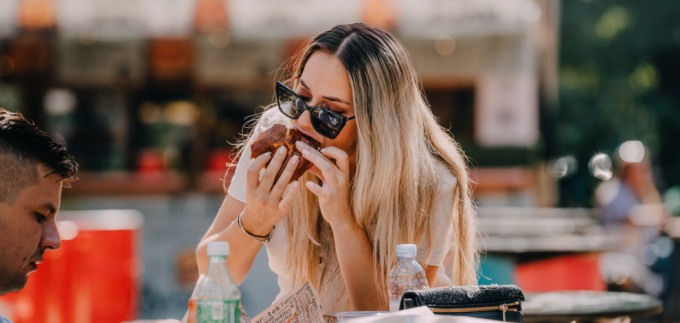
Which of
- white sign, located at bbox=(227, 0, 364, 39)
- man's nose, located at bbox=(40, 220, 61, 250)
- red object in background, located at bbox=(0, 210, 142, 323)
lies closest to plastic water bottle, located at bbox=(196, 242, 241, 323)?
man's nose, located at bbox=(40, 220, 61, 250)

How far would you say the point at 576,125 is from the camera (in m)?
28.5

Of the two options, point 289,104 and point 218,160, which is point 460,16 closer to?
point 218,160

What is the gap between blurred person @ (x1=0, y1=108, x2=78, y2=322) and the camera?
2518 mm

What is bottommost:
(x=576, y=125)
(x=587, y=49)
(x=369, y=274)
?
(x=369, y=274)

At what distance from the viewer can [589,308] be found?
4.68 m

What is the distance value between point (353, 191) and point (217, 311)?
45.6 inches

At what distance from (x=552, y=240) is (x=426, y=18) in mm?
3246

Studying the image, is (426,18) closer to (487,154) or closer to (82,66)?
(487,154)

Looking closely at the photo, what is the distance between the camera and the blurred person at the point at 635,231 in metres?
9.45

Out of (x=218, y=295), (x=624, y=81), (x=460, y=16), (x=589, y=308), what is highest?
(x=624, y=81)

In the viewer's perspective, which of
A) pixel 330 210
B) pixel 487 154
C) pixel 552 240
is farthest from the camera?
pixel 487 154

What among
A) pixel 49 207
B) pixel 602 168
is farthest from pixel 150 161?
pixel 49 207

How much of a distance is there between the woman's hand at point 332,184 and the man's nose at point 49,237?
883mm

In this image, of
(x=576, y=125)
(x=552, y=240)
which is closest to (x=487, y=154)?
(x=552, y=240)
